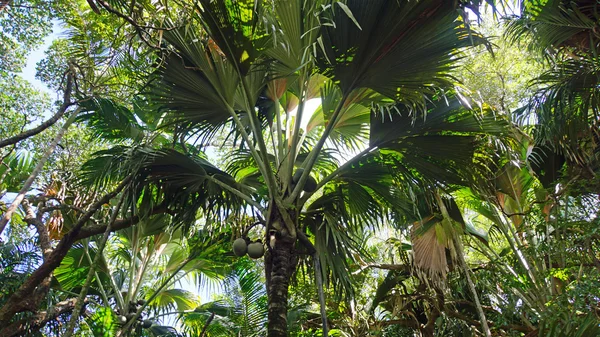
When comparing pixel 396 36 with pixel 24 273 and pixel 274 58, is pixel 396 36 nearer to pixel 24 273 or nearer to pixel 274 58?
pixel 274 58

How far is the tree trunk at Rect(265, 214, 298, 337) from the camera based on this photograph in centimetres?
329

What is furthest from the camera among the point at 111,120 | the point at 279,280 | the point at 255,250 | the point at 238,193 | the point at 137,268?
the point at 137,268

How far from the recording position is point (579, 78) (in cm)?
418

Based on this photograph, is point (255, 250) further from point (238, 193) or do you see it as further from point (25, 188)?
point (25, 188)

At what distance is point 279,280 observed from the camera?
3.50 metres

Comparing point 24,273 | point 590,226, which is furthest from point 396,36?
point 24,273

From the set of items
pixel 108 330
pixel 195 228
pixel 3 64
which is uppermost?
pixel 3 64

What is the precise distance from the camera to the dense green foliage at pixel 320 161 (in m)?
3.34

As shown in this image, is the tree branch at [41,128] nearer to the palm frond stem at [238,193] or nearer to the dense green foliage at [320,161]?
the dense green foliage at [320,161]

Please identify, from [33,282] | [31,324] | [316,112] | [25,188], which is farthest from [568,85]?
[31,324]

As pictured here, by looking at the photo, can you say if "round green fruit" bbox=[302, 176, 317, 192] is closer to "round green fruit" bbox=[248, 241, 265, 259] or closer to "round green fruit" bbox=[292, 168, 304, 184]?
"round green fruit" bbox=[292, 168, 304, 184]

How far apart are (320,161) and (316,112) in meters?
0.56

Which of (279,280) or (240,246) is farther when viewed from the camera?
(240,246)

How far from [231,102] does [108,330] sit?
218 cm
